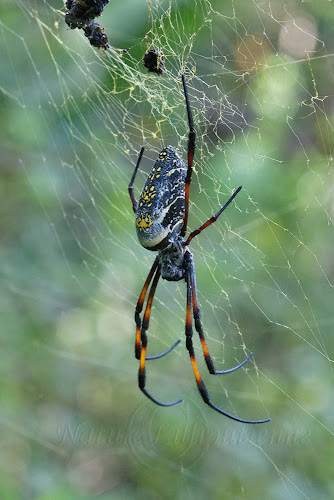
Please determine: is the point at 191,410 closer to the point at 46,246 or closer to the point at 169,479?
the point at 169,479

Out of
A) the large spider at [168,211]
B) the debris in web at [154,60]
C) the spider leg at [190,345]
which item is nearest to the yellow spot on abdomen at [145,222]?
the large spider at [168,211]

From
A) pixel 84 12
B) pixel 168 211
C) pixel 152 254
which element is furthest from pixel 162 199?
pixel 152 254

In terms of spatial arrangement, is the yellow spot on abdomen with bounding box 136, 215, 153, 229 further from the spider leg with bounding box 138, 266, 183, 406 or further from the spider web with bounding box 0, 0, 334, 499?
the spider web with bounding box 0, 0, 334, 499

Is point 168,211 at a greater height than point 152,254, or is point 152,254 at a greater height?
point 168,211

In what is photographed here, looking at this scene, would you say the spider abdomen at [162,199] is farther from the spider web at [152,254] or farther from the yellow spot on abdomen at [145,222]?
the spider web at [152,254]

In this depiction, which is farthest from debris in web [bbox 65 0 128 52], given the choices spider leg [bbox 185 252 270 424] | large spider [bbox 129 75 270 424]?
spider leg [bbox 185 252 270 424]

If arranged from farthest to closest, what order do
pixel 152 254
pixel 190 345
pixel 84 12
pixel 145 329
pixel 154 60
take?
pixel 152 254, pixel 145 329, pixel 190 345, pixel 154 60, pixel 84 12

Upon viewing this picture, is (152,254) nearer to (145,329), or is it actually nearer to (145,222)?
(145,329)
